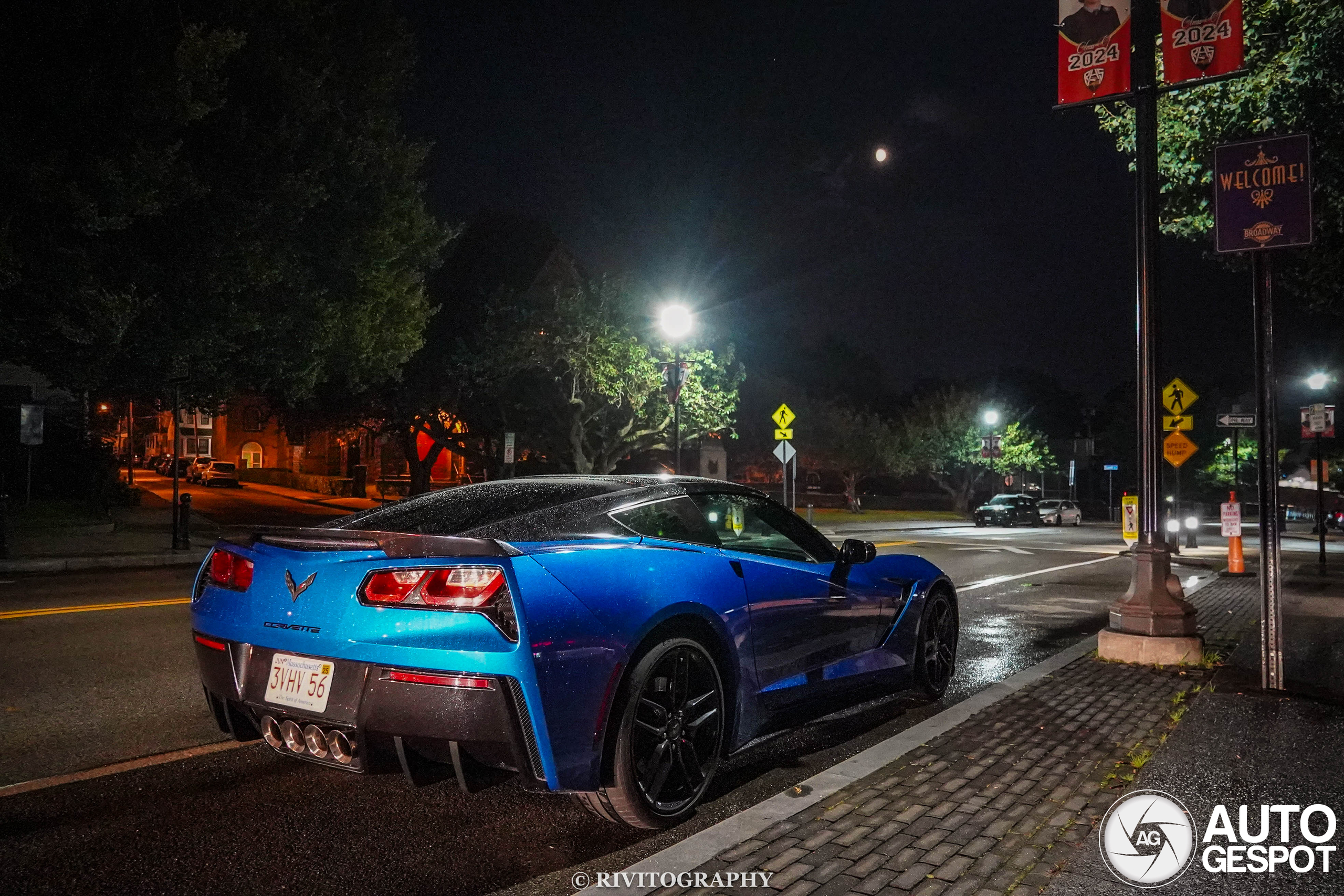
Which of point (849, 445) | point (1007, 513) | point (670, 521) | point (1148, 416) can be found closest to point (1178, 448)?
point (1148, 416)

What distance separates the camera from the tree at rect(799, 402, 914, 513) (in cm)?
5406

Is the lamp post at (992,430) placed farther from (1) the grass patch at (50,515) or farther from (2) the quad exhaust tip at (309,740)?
(2) the quad exhaust tip at (309,740)

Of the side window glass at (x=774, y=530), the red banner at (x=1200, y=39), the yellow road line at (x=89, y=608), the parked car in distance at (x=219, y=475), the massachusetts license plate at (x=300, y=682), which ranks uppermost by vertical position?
the red banner at (x=1200, y=39)

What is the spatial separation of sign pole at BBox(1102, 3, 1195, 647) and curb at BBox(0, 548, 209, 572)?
13381 millimetres

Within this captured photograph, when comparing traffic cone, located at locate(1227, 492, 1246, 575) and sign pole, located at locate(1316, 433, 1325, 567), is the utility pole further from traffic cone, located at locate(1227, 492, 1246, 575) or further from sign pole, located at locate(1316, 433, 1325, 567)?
sign pole, located at locate(1316, 433, 1325, 567)

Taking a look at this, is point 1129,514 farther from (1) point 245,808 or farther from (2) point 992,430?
(2) point 992,430

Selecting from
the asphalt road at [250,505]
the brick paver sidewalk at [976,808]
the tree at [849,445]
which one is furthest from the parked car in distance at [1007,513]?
the brick paver sidewalk at [976,808]

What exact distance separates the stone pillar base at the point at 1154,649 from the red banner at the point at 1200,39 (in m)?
4.56

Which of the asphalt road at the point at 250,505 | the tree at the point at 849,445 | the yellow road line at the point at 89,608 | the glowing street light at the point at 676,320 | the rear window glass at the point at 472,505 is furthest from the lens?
the tree at the point at 849,445

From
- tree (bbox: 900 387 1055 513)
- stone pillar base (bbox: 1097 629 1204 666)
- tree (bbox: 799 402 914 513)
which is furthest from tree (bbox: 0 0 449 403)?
tree (bbox: 900 387 1055 513)

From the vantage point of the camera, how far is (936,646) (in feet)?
20.9

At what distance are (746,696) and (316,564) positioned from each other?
204 cm

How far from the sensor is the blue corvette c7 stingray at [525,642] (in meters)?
3.40

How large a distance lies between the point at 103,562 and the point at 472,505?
14.6 m
